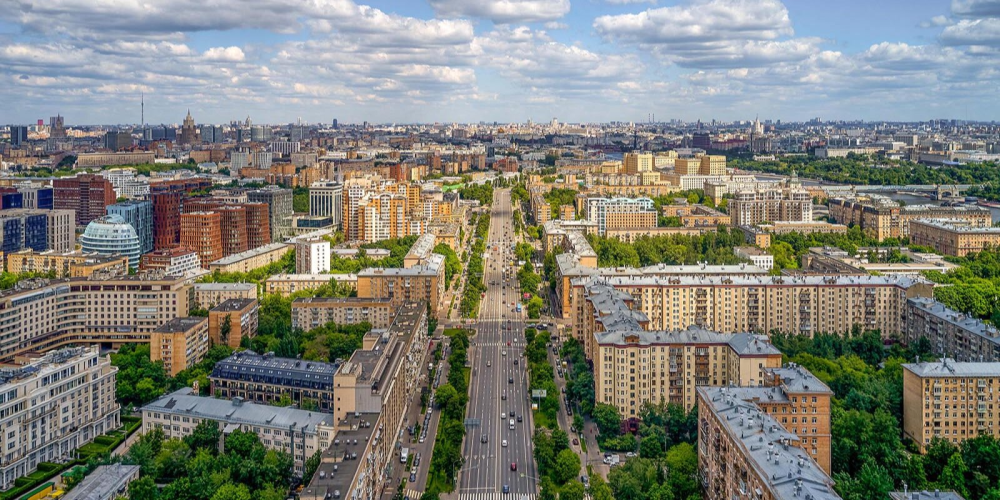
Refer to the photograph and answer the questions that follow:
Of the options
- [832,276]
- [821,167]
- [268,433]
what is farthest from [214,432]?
[821,167]

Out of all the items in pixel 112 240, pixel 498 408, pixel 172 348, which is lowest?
pixel 498 408

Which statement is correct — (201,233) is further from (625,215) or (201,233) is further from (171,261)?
(625,215)

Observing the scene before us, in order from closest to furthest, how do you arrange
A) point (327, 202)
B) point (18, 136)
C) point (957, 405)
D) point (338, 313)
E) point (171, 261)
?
point (957, 405)
point (338, 313)
point (171, 261)
point (327, 202)
point (18, 136)

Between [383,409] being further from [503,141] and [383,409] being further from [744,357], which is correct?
[503,141]

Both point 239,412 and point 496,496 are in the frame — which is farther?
point 239,412

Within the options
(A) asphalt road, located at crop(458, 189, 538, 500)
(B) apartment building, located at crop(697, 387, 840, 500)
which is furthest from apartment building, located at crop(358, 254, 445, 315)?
(B) apartment building, located at crop(697, 387, 840, 500)

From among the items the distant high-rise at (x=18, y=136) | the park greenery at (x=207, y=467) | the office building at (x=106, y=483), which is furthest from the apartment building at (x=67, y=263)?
the distant high-rise at (x=18, y=136)

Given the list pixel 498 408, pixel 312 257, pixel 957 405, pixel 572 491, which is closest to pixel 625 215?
pixel 312 257
